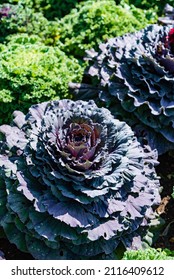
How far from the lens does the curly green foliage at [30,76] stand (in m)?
4.96

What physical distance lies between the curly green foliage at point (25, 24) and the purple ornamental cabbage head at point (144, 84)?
1169 mm

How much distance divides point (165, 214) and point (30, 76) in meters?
1.77

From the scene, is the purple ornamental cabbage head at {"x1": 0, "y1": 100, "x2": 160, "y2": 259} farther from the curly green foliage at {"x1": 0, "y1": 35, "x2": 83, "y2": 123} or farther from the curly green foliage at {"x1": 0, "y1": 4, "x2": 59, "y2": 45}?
A: the curly green foliage at {"x1": 0, "y1": 4, "x2": 59, "y2": 45}

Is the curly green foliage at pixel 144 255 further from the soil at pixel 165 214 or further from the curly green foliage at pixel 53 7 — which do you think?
the curly green foliage at pixel 53 7

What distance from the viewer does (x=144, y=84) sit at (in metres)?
4.82

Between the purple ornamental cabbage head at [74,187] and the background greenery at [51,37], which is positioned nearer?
the purple ornamental cabbage head at [74,187]

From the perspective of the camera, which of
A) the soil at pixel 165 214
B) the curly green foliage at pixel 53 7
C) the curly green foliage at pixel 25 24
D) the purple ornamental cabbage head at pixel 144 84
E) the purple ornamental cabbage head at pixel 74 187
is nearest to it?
the purple ornamental cabbage head at pixel 74 187

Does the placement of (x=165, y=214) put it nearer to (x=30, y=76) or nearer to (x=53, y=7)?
(x=30, y=76)

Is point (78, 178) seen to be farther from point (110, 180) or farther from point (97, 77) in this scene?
point (97, 77)

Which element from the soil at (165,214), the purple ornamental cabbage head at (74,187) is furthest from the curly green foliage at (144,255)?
the soil at (165,214)

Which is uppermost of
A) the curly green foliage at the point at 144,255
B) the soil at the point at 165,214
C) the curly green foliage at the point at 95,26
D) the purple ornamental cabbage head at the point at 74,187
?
the curly green foliage at the point at 95,26

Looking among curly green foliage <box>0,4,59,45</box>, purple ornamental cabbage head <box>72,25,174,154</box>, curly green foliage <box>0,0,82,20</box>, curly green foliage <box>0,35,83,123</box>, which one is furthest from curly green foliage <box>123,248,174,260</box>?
curly green foliage <box>0,0,82,20</box>

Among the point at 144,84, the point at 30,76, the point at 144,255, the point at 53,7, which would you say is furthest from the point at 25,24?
the point at 144,255
